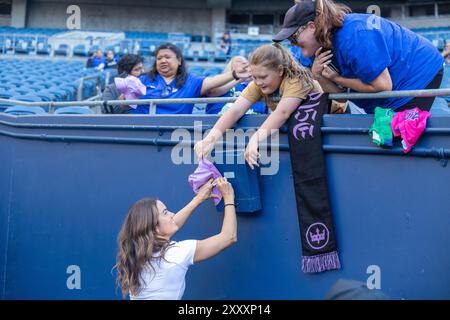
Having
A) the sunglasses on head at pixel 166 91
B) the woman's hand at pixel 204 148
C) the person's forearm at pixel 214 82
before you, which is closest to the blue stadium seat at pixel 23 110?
the sunglasses on head at pixel 166 91

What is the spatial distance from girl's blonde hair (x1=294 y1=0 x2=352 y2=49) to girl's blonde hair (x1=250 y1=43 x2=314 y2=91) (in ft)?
0.74

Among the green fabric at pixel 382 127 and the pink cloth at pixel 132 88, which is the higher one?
the pink cloth at pixel 132 88

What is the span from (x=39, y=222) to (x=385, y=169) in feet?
9.83

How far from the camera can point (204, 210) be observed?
3.75 m

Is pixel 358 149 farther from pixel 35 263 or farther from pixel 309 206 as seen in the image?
pixel 35 263

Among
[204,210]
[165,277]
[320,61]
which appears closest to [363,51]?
[320,61]

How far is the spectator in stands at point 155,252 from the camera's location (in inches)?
117

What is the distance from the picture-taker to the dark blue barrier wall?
2957 mm

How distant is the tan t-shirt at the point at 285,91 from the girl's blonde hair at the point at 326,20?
Result: 289 millimetres

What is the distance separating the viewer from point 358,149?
313cm

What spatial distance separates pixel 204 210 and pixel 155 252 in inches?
30.8

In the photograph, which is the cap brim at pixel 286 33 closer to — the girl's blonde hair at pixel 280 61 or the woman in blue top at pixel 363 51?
the woman in blue top at pixel 363 51

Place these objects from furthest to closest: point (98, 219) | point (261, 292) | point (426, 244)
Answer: point (98, 219)
point (261, 292)
point (426, 244)
